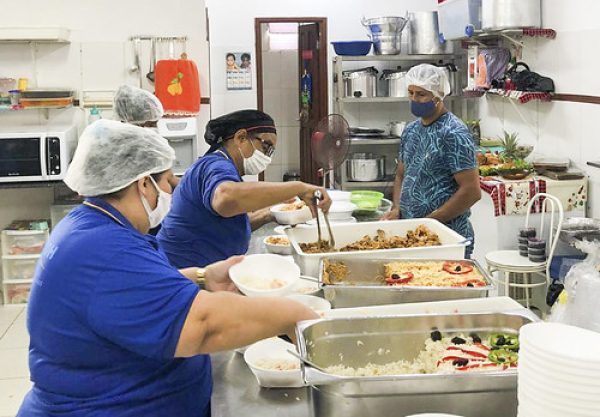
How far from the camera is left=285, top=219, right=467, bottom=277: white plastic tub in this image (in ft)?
8.41

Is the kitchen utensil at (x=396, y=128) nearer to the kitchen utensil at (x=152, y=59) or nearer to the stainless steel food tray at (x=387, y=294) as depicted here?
the kitchen utensil at (x=152, y=59)

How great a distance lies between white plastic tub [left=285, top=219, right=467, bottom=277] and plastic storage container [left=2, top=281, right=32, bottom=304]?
3598 millimetres

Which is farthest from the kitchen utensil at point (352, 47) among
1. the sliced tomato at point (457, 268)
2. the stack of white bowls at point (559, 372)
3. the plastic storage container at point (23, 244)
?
the stack of white bowls at point (559, 372)

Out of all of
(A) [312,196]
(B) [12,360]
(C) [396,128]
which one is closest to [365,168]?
(C) [396,128]

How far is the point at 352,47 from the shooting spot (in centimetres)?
672

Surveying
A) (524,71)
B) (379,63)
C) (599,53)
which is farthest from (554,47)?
(379,63)

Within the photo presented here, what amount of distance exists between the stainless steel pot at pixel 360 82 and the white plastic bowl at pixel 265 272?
4779 mm

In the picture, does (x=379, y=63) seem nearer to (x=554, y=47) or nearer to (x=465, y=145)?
(x=554, y=47)

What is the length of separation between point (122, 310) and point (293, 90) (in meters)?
7.27

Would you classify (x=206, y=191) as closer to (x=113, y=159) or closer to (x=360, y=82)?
(x=113, y=159)

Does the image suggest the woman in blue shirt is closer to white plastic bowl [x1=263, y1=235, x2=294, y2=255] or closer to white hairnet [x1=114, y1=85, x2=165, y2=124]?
white plastic bowl [x1=263, y1=235, x2=294, y2=255]

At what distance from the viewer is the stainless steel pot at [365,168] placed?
6.82m

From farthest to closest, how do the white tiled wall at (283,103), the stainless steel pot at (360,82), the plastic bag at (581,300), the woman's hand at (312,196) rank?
the white tiled wall at (283,103) < the stainless steel pot at (360,82) < the woman's hand at (312,196) < the plastic bag at (581,300)

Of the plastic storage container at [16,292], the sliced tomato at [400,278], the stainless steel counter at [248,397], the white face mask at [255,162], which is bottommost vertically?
the plastic storage container at [16,292]
